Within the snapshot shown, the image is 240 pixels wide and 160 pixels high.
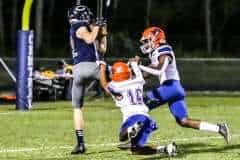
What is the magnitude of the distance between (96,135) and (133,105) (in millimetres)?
2910

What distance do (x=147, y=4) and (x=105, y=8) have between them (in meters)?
35.6

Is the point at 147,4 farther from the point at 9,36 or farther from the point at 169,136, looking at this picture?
the point at 169,136

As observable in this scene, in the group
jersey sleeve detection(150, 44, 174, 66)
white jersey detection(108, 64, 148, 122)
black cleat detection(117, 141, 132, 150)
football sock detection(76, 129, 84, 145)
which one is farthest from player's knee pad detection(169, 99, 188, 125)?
football sock detection(76, 129, 84, 145)

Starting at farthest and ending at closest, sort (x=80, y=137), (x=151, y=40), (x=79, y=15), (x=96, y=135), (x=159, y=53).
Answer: (x=96, y=135) < (x=79, y=15) < (x=80, y=137) < (x=151, y=40) < (x=159, y=53)

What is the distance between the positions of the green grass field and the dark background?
31115 millimetres

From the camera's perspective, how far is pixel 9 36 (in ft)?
177

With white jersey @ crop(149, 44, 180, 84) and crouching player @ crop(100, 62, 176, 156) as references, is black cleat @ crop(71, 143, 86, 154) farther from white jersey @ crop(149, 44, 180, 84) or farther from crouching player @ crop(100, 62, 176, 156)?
white jersey @ crop(149, 44, 180, 84)

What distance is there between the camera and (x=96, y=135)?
13273 mm

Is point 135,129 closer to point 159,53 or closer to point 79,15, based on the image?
point 159,53

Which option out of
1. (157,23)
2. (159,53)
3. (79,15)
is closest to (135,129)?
(159,53)

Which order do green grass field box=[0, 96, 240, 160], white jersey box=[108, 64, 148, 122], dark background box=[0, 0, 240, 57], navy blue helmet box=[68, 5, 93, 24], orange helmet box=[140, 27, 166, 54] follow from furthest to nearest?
1. dark background box=[0, 0, 240, 57]
2. navy blue helmet box=[68, 5, 93, 24]
3. orange helmet box=[140, 27, 166, 54]
4. green grass field box=[0, 96, 240, 160]
5. white jersey box=[108, 64, 148, 122]

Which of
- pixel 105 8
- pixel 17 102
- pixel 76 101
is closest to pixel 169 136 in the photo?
pixel 76 101

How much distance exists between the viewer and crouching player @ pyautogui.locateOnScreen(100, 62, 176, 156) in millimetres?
10453

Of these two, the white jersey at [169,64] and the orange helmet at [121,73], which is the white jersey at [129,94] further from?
the white jersey at [169,64]
